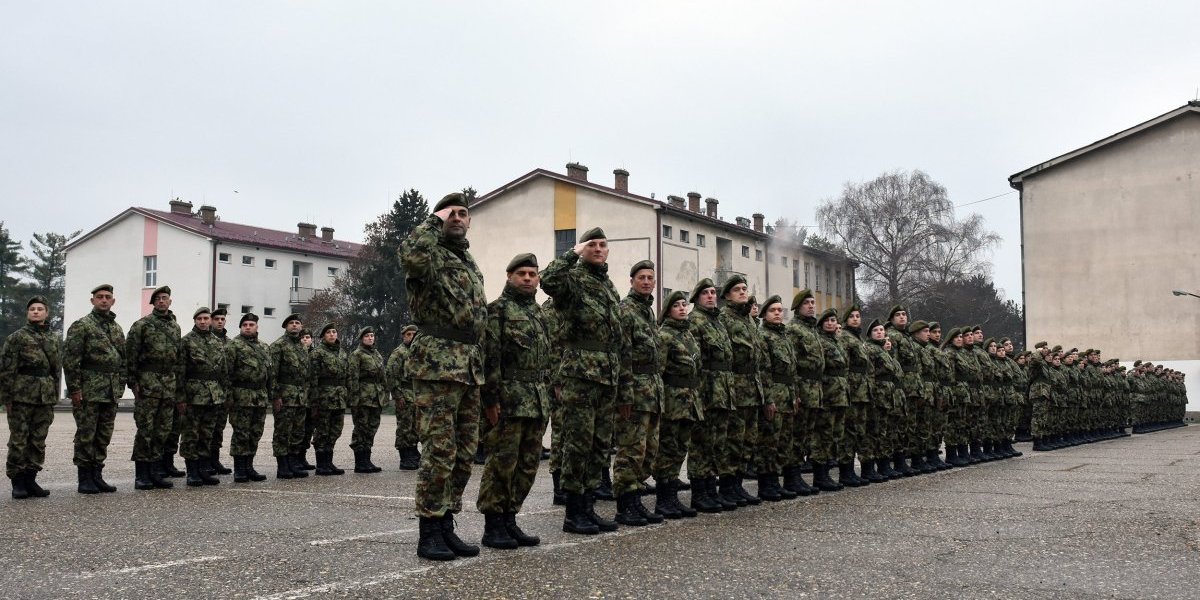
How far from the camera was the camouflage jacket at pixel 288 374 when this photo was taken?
11844mm

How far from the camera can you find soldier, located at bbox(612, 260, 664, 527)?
7480mm

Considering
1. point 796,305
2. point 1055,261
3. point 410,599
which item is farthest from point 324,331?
point 1055,261

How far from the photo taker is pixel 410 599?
4746 mm

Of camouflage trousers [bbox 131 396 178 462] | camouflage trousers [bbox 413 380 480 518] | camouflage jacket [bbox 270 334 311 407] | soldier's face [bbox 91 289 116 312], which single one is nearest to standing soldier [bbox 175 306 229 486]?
camouflage trousers [bbox 131 396 178 462]

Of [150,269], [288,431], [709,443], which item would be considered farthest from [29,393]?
[150,269]

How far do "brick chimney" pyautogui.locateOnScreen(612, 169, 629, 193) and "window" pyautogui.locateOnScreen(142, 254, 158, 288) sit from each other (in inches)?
863

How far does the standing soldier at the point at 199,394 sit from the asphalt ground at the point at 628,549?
50 cm

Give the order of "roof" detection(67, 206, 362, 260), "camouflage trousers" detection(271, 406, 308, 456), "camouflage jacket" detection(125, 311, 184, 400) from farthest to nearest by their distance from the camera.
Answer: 1. "roof" detection(67, 206, 362, 260)
2. "camouflage trousers" detection(271, 406, 308, 456)
3. "camouflage jacket" detection(125, 311, 184, 400)

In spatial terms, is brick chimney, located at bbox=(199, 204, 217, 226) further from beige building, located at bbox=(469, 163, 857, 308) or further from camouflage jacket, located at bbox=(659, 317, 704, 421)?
camouflage jacket, located at bbox=(659, 317, 704, 421)

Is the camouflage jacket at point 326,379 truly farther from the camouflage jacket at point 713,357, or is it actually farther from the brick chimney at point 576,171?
the brick chimney at point 576,171

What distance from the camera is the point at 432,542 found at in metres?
5.84

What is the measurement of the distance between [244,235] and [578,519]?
153 feet

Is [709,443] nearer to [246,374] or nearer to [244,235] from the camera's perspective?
[246,374]

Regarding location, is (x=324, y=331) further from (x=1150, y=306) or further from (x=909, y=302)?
(x=909, y=302)
